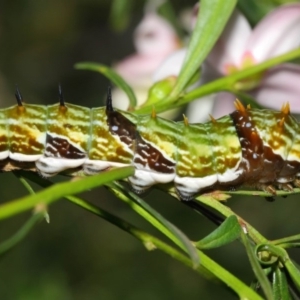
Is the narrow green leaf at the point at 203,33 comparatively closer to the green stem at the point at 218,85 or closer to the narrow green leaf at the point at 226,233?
the green stem at the point at 218,85

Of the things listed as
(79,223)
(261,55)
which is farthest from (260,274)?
(79,223)

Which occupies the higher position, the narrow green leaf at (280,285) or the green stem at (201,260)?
the green stem at (201,260)

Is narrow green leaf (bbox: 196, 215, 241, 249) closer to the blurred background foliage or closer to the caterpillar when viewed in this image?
the caterpillar

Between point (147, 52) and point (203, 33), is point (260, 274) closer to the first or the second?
point (203, 33)

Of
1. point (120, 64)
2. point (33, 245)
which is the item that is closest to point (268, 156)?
point (120, 64)

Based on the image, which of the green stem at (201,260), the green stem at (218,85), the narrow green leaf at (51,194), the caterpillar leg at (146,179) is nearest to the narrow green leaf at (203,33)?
the green stem at (218,85)
